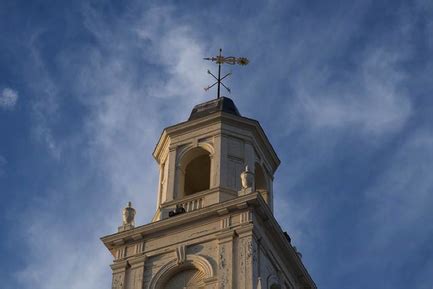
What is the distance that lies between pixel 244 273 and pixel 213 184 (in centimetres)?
582

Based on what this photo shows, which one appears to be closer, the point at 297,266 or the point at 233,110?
the point at 297,266

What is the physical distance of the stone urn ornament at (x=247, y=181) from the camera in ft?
149

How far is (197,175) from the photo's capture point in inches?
2055

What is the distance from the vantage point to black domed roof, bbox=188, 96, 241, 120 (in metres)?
51.6

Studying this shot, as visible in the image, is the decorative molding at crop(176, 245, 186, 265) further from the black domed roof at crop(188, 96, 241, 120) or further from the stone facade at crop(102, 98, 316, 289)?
the black domed roof at crop(188, 96, 241, 120)

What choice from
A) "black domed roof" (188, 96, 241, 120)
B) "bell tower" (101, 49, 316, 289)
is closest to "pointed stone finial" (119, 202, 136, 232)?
"bell tower" (101, 49, 316, 289)

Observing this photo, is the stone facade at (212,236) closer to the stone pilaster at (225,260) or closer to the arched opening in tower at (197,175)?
the stone pilaster at (225,260)

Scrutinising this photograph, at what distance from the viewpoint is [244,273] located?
42.5 m

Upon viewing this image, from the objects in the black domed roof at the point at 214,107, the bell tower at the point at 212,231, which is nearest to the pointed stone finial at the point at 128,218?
the bell tower at the point at 212,231

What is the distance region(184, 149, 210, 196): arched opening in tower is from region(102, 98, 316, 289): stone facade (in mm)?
1337

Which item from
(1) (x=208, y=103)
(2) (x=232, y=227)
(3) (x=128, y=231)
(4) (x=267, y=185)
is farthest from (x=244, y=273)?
(1) (x=208, y=103)

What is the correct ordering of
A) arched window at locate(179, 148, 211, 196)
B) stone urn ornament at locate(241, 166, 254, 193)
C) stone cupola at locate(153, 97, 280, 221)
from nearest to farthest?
stone urn ornament at locate(241, 166, 254, 193)
stone cupola at locate(153, 97, 280, 221)
arched window at locate(179, 148, 211, 196)

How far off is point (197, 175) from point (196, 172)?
21cm

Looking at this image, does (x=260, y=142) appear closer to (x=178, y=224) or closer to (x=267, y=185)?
(x=267, y=185)
